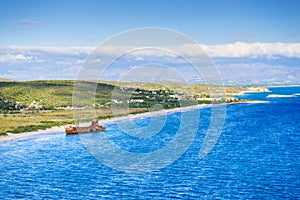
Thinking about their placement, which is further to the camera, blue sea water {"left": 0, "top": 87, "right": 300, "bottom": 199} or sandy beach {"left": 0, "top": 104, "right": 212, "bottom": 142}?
sandy beach {"left": 0, "top": 104, "right": 212, "bottom": 142}

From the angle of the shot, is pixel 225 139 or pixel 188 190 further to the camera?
pixel 225 139

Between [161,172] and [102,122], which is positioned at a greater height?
[102,122]

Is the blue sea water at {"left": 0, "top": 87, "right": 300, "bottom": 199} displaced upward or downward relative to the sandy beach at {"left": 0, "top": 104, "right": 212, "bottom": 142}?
downward

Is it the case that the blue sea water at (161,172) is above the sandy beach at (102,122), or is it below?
below

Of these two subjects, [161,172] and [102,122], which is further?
[102,122]

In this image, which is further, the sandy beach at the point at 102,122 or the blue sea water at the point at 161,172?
the sandy beach at the point at 102,122

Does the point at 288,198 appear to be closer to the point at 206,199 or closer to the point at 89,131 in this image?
the point at 206,199

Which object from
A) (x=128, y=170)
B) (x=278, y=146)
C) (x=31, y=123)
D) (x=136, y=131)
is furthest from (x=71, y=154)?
(x=31, y=123)

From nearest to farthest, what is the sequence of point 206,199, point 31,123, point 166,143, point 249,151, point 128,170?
point 206,199 < point 128,170 < point 249,151 < point 166,143 < point 31,123
